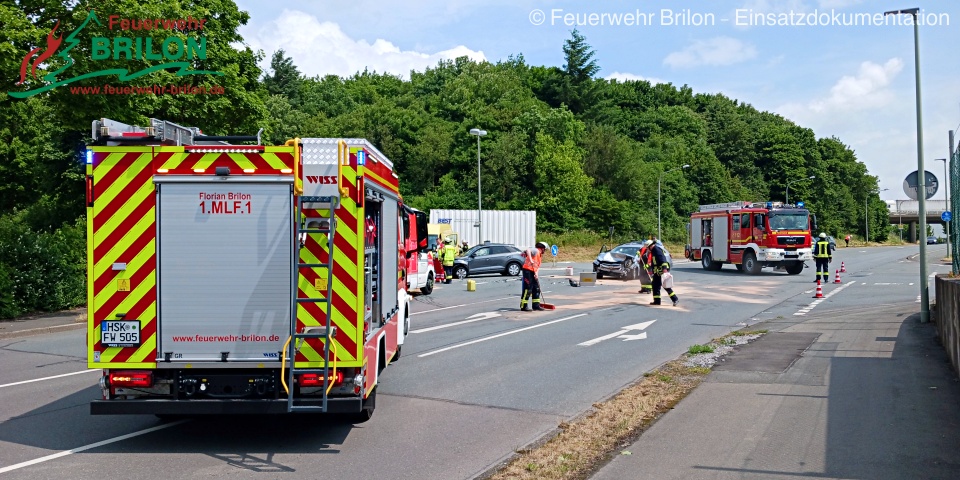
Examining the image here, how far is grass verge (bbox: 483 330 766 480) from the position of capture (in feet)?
20.3

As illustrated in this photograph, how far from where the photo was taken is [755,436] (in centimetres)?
697

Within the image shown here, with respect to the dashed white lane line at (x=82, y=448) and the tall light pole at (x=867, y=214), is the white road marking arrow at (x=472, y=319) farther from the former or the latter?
the tall light pole at (x=867, y=214)

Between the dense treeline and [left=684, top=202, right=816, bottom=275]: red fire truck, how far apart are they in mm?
20014

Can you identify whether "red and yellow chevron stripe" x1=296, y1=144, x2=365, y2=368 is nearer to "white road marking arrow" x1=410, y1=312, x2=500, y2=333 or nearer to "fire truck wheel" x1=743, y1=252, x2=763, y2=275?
"white road marking arrow" x1=410, y1=312, x2=500, y2=333

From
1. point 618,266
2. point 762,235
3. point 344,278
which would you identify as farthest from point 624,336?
point 762,235

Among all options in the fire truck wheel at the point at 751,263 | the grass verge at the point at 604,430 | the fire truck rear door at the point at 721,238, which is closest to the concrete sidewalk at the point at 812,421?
the grass verge at the point at 604,430

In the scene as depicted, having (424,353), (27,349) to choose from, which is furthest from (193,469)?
(27,349)

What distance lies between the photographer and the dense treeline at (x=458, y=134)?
1838 cm

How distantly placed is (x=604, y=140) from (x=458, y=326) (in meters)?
56.5

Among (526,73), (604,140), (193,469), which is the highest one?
(526,73)

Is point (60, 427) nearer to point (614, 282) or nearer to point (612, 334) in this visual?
point (612, 334)

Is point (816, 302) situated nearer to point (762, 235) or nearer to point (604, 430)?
point (762, 235)

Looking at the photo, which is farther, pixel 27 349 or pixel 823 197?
pixel 823 197

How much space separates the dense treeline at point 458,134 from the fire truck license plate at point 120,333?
11.0m
